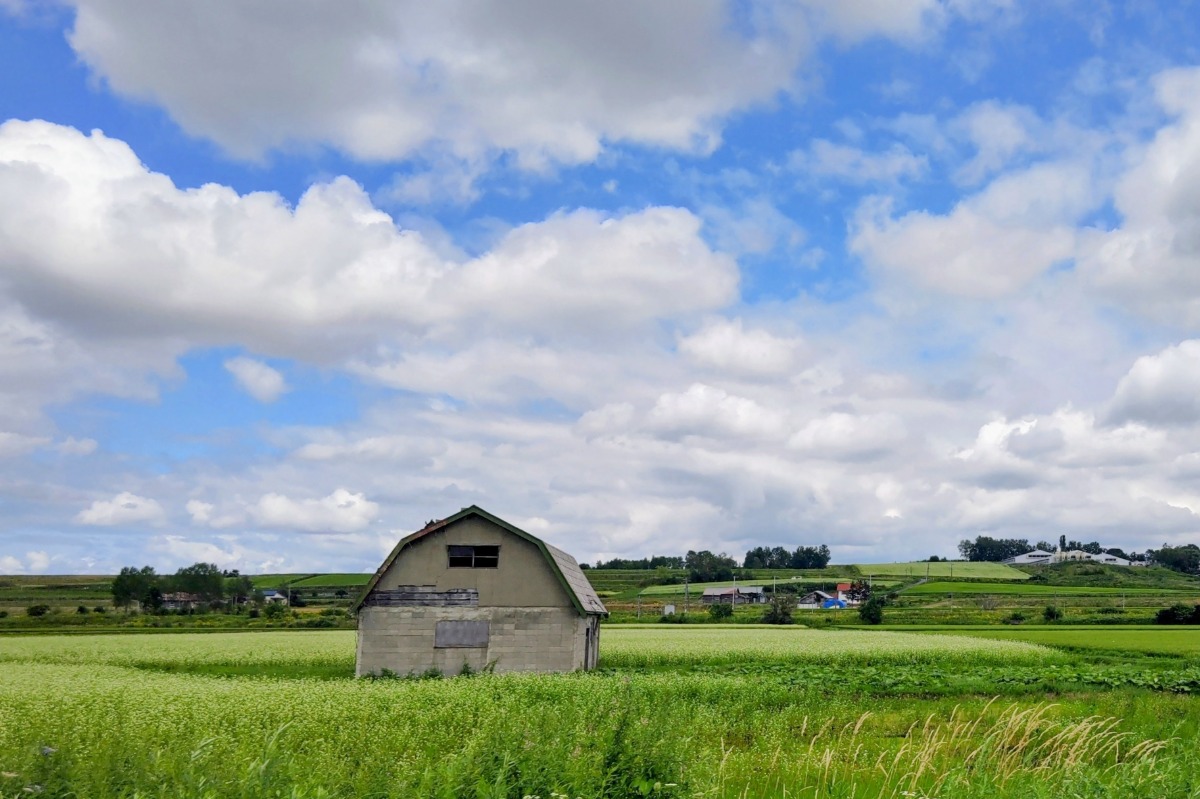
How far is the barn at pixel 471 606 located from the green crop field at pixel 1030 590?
101783mm

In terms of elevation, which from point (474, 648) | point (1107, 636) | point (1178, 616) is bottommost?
point (1178, 616)

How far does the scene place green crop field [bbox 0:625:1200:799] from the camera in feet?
28.5

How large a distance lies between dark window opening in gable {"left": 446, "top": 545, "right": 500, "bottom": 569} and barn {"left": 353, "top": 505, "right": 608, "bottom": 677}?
4cm

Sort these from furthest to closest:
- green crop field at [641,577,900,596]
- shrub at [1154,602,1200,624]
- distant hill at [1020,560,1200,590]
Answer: distant hill at [1020,560,1200,590]
green crop field at [641,577,900,596]
shrub at [1154,602,1200,624]

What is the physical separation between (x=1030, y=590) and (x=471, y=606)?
11256cm

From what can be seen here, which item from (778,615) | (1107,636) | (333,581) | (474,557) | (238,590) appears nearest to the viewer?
(474,557)

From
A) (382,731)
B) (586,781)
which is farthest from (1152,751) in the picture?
(382,731)

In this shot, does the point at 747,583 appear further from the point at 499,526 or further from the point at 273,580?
the point at 499,526

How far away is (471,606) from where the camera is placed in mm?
34531

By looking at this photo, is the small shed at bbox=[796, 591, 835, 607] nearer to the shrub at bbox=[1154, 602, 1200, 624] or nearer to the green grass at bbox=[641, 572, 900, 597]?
the green grass at bbox=[641, 572, 900, 597]

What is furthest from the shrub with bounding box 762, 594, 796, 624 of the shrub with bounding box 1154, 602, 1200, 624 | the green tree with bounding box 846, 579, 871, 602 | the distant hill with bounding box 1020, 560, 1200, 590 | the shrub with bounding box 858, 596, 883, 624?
the distant hill with bounding box 1020, 560, 1200, 590

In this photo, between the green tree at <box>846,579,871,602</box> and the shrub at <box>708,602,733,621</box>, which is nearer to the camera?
the shrub at <box>708,602,733,621</box>

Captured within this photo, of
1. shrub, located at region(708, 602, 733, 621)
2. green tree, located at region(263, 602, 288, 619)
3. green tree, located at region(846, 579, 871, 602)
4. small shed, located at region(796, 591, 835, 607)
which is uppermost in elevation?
green tree, located at region(263, 602, 288, 619)

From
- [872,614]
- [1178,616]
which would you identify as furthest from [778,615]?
[1178,616]
